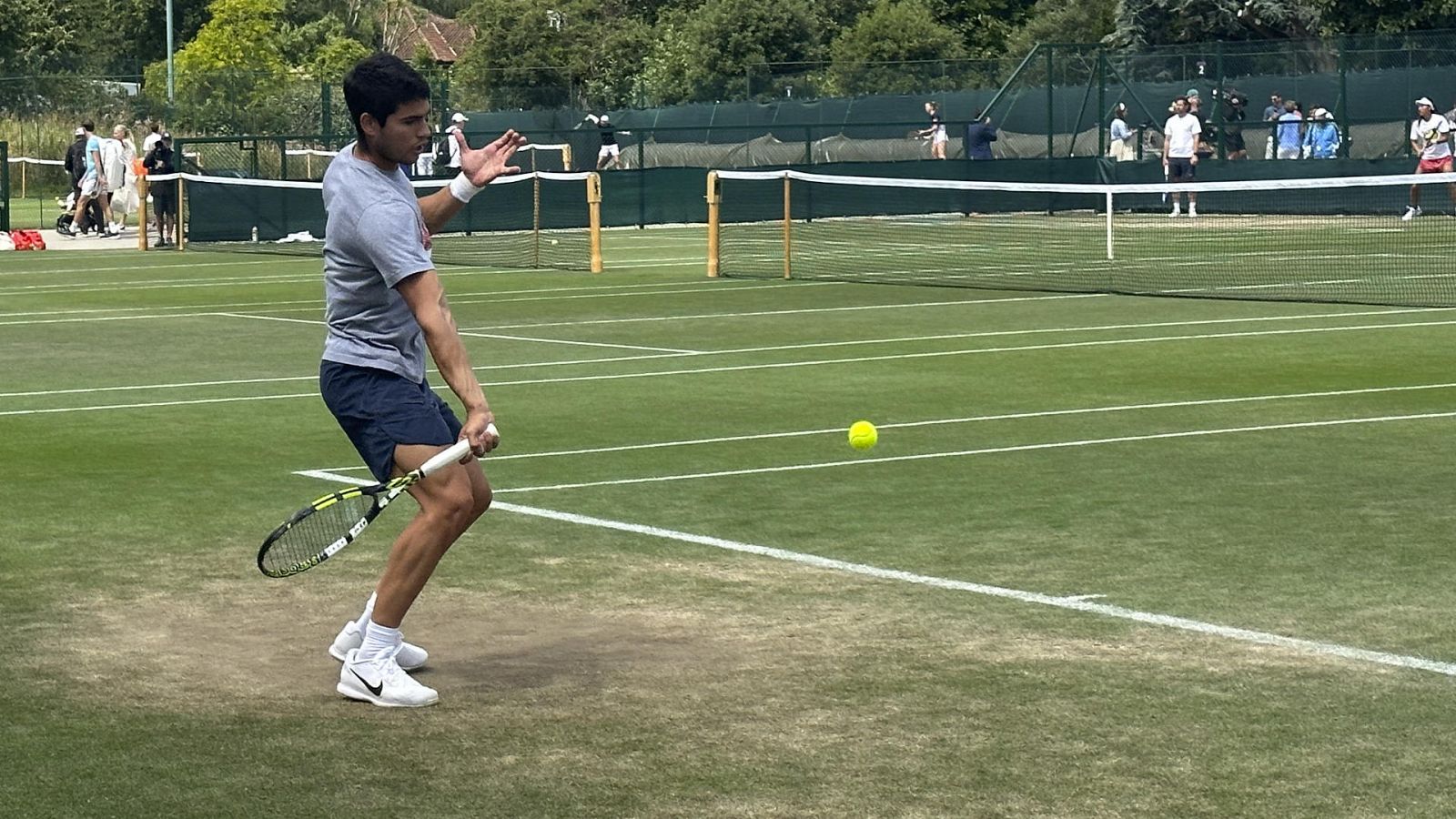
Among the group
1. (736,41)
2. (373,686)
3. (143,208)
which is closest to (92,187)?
(143,208)

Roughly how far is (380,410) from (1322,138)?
3447cm

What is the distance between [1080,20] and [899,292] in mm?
53306

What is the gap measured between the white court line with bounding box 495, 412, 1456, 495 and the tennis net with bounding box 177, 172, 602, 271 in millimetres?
16939

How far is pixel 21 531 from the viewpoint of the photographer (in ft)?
31.2

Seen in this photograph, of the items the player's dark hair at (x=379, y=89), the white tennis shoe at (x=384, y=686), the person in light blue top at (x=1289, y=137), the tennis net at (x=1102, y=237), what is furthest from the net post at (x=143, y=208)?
the white tennis shoe at (x=384, y=686)

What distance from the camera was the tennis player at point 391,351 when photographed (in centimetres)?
644

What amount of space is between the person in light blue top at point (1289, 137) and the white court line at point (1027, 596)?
31040 millimetres

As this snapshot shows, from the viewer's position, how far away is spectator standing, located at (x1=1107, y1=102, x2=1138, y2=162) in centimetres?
4069

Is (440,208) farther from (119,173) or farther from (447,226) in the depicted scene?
(119,173)

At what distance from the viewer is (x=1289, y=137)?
39.4 metres

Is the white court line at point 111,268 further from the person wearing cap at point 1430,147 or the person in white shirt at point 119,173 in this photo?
the person wearing cap at point 1430,147

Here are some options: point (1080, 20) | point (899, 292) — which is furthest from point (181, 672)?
point (1080, 20)

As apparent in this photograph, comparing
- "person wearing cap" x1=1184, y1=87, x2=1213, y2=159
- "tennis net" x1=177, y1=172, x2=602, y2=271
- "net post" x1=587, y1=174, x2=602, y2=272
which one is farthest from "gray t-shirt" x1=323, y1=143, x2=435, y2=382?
"person wearing cap" x1=1184, y1=87, x2=1213, y2=159

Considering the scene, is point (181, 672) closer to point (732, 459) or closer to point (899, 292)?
point (732, 459)
